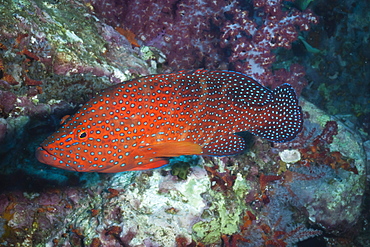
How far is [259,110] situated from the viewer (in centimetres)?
424

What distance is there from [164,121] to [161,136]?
236 mm

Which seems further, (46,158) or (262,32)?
(262,32)

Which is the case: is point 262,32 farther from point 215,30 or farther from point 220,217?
point 220,217

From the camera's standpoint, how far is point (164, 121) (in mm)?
3566

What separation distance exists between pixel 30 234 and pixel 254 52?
20.7 feet

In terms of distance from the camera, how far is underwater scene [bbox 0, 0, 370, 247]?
349 cm

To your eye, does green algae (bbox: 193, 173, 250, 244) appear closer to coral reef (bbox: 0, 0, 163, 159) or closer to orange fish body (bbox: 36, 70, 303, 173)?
orange fish body (bbox: 36, 70, 303, 173)

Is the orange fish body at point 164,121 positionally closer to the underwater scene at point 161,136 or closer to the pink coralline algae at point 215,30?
the underwater scene at point 161,136

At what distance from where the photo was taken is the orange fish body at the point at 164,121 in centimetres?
319

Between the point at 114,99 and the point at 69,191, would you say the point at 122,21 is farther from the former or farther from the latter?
the point at 69,191

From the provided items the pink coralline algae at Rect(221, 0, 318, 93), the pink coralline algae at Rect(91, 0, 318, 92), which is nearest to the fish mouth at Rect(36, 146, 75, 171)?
the pink coralline algae at Rect(91, 0, 318, 92)

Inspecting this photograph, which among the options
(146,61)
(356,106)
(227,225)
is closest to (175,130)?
(227,225)

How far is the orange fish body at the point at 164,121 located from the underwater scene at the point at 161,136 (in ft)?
0.06

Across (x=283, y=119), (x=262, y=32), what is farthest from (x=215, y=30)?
(x=283, y=119)
